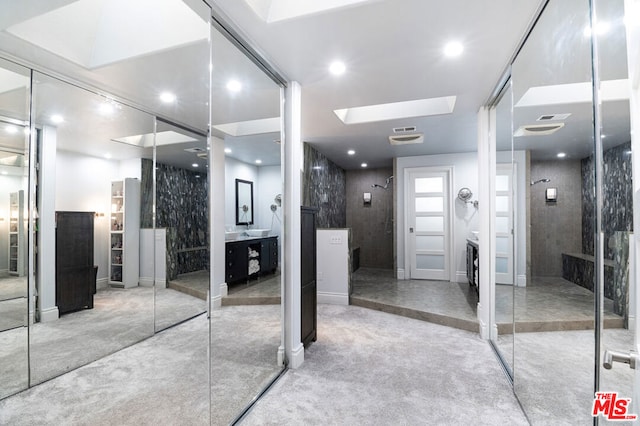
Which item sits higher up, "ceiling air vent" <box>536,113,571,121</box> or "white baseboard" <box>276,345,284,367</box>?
"ceiling air vent" <box>536,113,571,121</box>

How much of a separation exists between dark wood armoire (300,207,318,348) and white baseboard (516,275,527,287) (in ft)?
5.77

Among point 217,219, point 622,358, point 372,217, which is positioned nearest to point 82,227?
point 217,219

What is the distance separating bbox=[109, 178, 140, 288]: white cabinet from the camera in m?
1.28

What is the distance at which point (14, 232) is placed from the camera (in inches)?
39.4

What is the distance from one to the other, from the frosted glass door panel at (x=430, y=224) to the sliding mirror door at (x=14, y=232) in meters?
5.48

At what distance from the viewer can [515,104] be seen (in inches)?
86.8

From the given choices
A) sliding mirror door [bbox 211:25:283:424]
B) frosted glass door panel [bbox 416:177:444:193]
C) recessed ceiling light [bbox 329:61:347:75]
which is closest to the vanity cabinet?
sliding mirror door [bbox 211:25:283:424]

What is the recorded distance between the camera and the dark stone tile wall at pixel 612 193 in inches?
36.1

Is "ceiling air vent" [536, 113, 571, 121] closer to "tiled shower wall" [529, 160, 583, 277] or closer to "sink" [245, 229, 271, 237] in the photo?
"tiled shower wall" [529, 160, 583, 277]

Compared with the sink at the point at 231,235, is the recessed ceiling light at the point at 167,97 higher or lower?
higher

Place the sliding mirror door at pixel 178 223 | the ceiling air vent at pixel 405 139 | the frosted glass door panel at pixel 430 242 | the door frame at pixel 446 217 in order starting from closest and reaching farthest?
1. the sliding mirror door at pixel 178 223
2. the ceiling air vent at pixel 405 139
3. the door frame at pixel 446 217
4. the frosted glass door panel at pixel 430 242

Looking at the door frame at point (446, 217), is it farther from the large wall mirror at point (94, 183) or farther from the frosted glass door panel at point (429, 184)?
the large wall mirror at point (94, 183)

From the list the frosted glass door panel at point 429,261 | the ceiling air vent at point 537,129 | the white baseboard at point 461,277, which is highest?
the ceiling air vent at point 537,129

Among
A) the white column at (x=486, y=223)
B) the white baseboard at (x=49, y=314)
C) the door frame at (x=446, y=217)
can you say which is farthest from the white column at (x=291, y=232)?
the door frame at (x=446, y=217)
